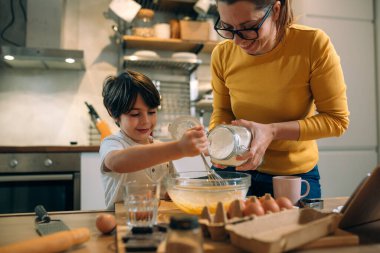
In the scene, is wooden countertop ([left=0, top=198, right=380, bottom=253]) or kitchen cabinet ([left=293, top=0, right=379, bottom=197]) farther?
kitchen cabinet ([left=293, top=0, right=379, bottom=197])

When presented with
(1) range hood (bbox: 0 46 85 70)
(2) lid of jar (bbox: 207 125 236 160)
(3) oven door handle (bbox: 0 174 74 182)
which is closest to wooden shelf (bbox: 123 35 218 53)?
(1) range hood (bbox: 0 46 85 70)

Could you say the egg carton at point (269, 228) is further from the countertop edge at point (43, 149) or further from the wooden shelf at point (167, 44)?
the wooden shelf at point (167, 44)

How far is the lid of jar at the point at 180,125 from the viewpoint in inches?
40.7

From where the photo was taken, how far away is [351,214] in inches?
28.5

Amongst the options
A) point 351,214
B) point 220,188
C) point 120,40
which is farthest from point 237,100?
point 120,40

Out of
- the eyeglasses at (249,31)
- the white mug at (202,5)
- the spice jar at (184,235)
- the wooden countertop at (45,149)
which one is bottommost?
the spice jar at (184,235)

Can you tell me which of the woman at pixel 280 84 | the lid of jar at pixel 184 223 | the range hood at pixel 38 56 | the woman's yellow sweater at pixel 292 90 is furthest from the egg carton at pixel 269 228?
the range hood at pixel 38 56

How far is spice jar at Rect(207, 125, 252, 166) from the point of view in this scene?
3.11ft

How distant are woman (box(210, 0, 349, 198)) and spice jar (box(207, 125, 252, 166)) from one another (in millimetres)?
52

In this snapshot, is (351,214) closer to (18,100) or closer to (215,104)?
(215,104)

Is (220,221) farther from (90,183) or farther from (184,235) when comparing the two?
(90,183)

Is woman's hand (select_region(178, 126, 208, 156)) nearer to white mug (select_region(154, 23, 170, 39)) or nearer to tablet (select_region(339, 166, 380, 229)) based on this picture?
tablet (select_region(339, 166, 380, 229))

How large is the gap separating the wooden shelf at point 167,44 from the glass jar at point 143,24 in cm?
6

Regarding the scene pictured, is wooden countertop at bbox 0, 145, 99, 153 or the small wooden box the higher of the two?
the small wooden box
